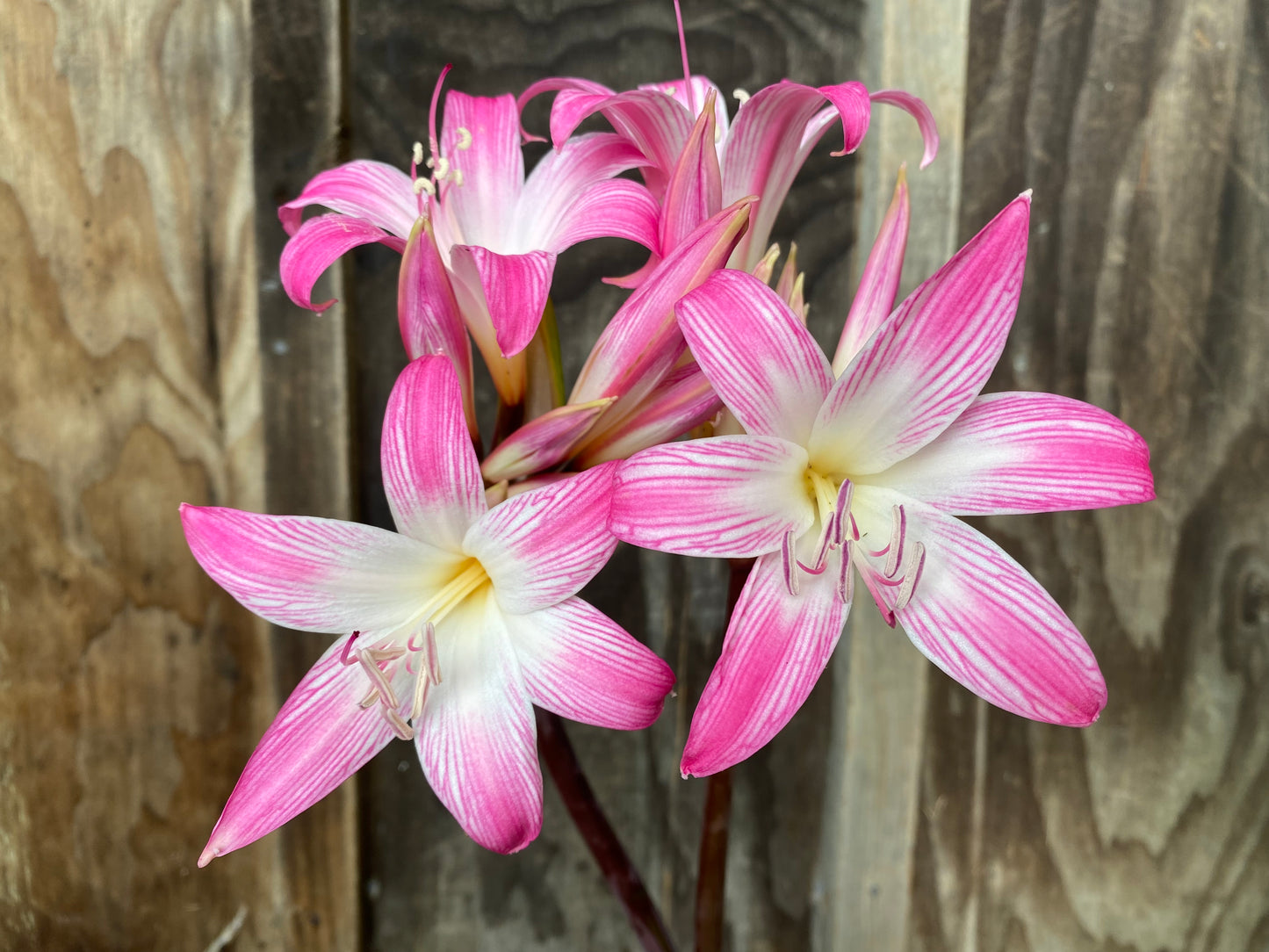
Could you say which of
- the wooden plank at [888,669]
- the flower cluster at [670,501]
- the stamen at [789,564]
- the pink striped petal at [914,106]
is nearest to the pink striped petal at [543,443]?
the flower cluster at [670,501]

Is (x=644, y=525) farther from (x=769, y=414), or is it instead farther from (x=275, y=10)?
(x=275, y=10)

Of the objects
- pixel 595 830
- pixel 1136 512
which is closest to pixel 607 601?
pixel 595 830

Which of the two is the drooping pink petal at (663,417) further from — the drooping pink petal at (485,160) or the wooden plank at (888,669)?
the wooden plank at (888,669)

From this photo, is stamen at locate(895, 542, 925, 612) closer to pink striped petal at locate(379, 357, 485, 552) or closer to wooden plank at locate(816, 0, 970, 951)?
pink striped petal at locate(379, 357, 485, 552)

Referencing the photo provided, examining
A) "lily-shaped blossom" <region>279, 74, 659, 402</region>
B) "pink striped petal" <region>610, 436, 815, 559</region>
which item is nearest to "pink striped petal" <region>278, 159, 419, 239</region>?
"lily-shaped blossom" <region>279, 74, 659, 402</region>

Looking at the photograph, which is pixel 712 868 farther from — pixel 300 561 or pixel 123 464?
pixel 123 464

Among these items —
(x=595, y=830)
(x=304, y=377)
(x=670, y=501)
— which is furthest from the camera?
(x=304, y=377)
